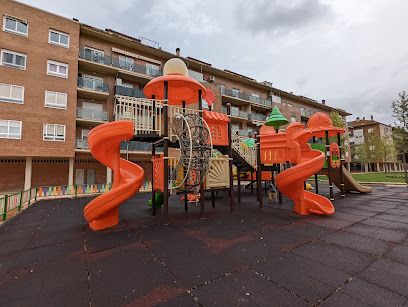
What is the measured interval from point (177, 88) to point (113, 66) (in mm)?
17194

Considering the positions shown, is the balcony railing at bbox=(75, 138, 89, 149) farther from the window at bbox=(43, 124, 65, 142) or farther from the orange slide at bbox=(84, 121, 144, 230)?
the orange slide at bbox=(84, 121, 144, 230)

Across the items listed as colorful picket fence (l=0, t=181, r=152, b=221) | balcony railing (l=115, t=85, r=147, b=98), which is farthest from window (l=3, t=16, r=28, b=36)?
colorful picket fence (l=0, t=181, r=152, b=221)

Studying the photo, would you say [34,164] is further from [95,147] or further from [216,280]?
[216,280]

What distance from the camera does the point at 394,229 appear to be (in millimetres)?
5590

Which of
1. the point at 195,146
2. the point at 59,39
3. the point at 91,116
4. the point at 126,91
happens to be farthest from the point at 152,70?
the point at 195,146

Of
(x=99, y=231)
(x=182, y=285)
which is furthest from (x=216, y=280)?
(x=99, y=231)

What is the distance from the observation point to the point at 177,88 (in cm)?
841

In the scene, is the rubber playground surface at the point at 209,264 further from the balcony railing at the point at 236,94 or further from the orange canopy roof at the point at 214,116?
the balcony railing at the point at 236,94

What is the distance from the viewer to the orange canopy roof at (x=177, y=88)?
23.3 ft

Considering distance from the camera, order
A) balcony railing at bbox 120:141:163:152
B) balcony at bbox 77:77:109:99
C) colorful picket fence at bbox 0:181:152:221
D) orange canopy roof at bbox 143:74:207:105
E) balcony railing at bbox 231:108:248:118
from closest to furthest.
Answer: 1. orange canopy roof at bbox 143:74:207:105
2. colorful picket fence at bbox 0:181:152:221
3. balcony at bbox 77:77:109:99
4. balcony railing at bbox 120:141:163:152
5. balcony railing at bbox 231:108:248:118

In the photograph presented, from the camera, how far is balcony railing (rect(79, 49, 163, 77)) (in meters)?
20.2

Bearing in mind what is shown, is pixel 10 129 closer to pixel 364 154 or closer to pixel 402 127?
pixel 402 127

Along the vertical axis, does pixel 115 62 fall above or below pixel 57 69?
above

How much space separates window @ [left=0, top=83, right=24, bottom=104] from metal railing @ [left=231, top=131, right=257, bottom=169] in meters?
18.9
